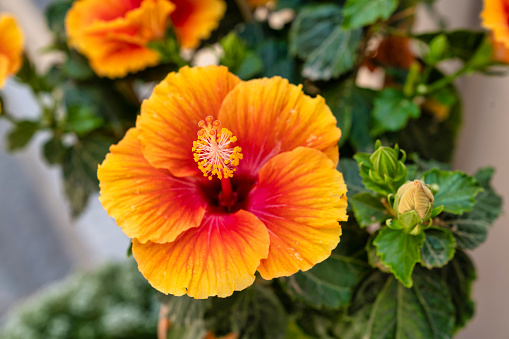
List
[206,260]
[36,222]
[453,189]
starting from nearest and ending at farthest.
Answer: [206,260]
[453,189]
[36,222]

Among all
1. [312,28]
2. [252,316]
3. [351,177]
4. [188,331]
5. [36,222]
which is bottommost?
[36,222]

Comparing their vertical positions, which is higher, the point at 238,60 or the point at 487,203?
the point at 238,60

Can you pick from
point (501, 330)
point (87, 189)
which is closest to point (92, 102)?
point (87, 189)

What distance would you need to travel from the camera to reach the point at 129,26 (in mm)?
690

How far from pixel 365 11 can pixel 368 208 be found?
0.97ft

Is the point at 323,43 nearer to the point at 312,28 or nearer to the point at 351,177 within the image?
the point at 312,28

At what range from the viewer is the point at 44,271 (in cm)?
196

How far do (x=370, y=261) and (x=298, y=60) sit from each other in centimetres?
37

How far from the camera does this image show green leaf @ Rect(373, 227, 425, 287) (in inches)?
19.7

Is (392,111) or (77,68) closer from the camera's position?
(392,111)

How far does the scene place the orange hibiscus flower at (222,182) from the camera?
46cm

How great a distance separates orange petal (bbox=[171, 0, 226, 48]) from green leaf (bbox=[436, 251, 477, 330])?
520 millimetres

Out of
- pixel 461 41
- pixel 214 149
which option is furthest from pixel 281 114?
pixel 461 41

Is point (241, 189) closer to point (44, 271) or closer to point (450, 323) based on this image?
point (450, 323)
